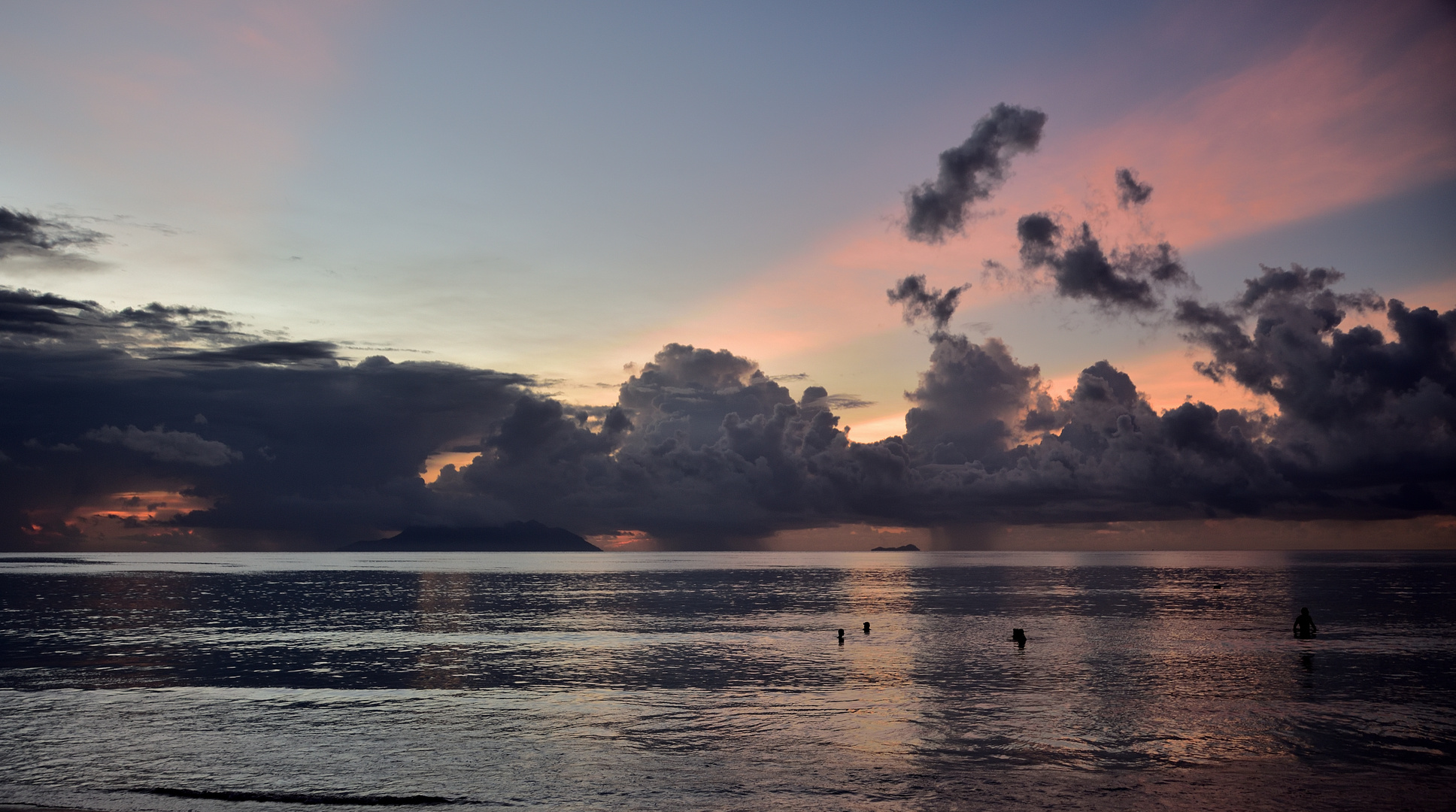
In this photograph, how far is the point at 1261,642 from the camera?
68.7 m

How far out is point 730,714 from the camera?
4000cm

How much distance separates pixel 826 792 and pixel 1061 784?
7.98m

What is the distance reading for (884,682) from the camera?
48875mm

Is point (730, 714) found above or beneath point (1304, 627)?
above

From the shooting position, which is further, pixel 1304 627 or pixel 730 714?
pixel 1304 627

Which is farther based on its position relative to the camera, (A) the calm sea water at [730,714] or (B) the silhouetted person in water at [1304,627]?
(B) the silhouetted person in water at [1304,627]

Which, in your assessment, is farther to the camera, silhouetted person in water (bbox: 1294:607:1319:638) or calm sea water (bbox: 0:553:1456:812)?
silhouetted person in water (bbox: 1294:607:1319:638)

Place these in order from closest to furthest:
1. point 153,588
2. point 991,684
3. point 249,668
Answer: point 991,684 < point 249,668 < point 153,588

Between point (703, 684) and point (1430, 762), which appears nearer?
point (1430, 762)

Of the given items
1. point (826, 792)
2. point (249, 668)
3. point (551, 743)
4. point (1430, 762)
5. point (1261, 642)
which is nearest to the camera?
point (826, 792)

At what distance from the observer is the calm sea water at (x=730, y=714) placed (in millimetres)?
28156

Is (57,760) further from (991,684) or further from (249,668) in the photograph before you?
(991,684)

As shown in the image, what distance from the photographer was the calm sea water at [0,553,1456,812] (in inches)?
1109

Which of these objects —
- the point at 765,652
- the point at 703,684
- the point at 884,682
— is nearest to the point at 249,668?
the point at 703,684
